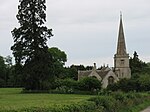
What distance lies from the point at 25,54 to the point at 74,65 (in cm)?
6357

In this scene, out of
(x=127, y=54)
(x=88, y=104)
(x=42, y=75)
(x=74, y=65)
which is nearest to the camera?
(x=88, y=104)

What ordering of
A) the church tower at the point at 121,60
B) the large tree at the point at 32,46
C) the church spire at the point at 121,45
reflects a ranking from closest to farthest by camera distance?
the large tree at the point at 32,46, the church tower at the point at 121,60, the church spire at the point at 121,45

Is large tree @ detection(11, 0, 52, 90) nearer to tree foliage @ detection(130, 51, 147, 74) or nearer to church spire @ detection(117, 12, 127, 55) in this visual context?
church spire @ detection(117, 12, 127, 55)

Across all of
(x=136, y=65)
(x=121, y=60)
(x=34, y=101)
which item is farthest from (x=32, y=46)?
(x=136, y=65)

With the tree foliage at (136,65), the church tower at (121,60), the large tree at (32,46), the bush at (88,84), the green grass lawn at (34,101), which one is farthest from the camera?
the tree foliage at (136,65)

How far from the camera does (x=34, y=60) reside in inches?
2864

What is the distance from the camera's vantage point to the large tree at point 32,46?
71.8 metres

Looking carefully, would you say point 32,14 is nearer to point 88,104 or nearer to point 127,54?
point 127,54

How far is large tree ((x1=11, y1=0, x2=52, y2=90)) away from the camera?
7175 centimetres

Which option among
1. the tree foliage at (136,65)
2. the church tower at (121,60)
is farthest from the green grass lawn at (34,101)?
the tree foliage at (136,65)

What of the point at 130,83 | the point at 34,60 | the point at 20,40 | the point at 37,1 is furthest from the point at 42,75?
the point at 130,83

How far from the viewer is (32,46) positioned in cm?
7394

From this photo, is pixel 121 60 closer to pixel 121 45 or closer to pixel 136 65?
pixel 121 45

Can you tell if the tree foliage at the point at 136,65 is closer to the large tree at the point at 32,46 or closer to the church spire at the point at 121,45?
the church spire at the point at 121,45
